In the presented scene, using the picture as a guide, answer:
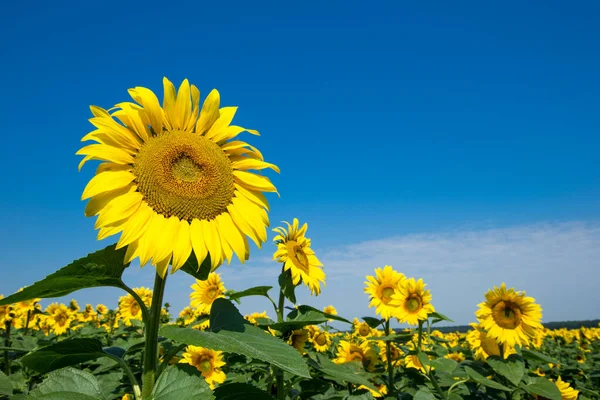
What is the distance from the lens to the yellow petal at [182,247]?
2.09 m

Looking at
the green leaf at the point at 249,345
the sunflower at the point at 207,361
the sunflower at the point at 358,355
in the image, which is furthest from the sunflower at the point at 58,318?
the green leaf at the point at 249,345

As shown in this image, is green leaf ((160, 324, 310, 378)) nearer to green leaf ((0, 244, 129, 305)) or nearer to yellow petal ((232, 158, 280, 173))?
green leaf ((0, 244, 129, 305))

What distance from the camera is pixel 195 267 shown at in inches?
88.7

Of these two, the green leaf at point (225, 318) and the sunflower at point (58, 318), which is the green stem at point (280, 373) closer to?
the green leaf at point (225, 318)

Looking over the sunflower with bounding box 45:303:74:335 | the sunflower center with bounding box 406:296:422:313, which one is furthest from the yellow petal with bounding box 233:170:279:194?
the sunflower with bounding box 45:303:74:335

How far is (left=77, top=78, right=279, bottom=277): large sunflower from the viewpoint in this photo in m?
2.09

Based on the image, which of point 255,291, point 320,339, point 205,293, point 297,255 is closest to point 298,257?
point 297,255

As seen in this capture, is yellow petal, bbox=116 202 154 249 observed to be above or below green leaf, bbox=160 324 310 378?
above

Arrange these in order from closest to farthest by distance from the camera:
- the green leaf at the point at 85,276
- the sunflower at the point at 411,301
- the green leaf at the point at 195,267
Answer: the green leaf at the point at 85,276 → the green leaf at the point at 195,267 → the sunflower at the point at 411,301

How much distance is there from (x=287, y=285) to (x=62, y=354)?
6.59ft

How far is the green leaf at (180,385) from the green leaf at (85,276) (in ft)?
1.50

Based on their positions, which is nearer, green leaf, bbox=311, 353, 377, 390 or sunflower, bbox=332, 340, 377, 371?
green leaf, bbox=311, 353, 377, 390

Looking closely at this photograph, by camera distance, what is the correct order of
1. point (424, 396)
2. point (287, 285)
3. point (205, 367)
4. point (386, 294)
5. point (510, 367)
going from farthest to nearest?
point (386, 294)
point (205, 367)
point (510, 367)
point (287, 285)
point (424, 396)

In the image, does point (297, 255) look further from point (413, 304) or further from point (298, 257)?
point (413, 304)
